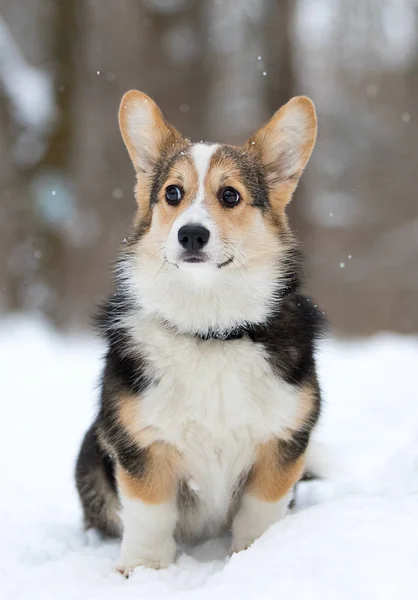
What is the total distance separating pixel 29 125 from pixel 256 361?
36.1 ft

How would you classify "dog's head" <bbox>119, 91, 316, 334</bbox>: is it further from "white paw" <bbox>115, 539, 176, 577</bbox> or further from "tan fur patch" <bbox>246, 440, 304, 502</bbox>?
"white paw" <bbox>115, 539, 176, 577</bbox>

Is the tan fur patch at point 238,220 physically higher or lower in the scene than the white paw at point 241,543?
higher

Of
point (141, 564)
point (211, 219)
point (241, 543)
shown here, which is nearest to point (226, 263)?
point (211, 219)

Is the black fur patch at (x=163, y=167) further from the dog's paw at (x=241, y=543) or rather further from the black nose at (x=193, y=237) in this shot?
the dog's paw at (x=241, y=543)

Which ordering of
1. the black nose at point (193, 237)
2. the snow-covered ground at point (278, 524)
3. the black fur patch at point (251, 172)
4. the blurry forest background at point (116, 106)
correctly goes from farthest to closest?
the blurry forest background at point (116, 106), the black fur patch at point (251, 172), the black nose at point (193, 237), the snow-covered ground at point (278, 524)

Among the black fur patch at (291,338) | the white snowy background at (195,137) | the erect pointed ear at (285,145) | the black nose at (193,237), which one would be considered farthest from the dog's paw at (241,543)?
the white snowy background at (195,137)

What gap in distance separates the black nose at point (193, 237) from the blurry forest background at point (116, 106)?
940 cm

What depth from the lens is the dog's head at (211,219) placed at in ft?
11.9

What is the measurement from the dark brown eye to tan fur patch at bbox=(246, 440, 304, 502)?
120 centimetres

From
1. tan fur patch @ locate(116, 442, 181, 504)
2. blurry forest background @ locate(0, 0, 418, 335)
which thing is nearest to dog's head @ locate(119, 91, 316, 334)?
tan fur patch @ locate(116, 442, 181, 504)

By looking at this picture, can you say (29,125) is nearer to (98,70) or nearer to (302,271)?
(98,70)

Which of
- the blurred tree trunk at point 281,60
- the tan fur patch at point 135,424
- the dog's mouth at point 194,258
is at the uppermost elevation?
the blurred tree trunk at point 281,60

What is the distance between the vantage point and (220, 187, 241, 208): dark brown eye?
384 centimetres

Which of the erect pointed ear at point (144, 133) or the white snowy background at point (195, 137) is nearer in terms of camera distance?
the erect pointed ear at point (144, 133)
